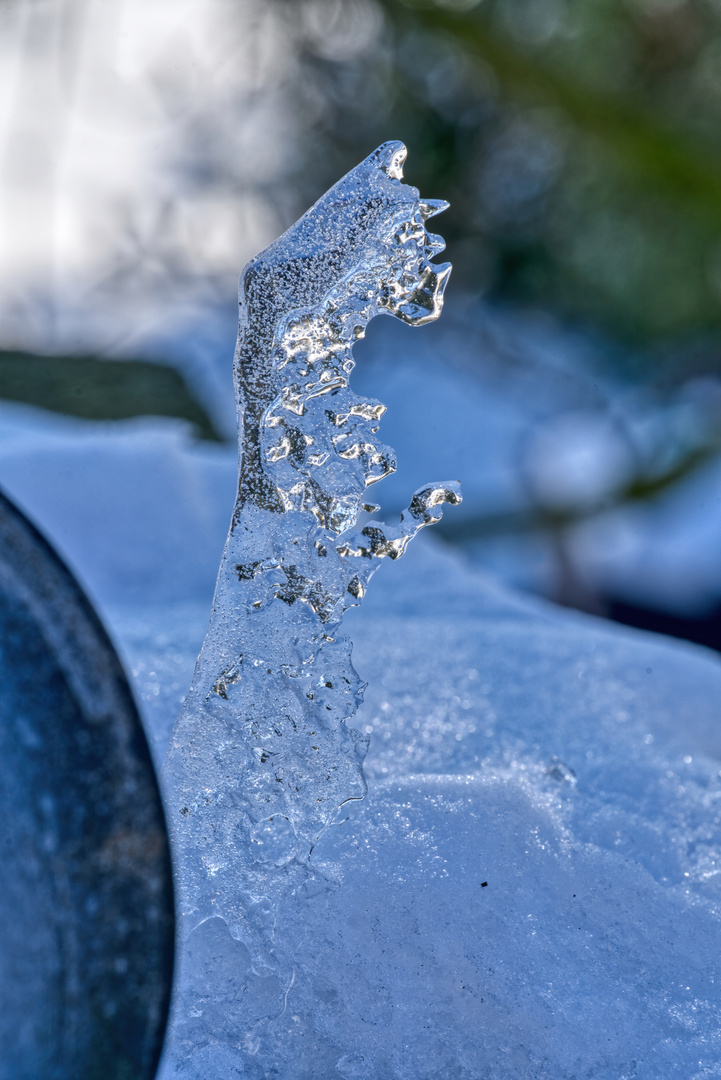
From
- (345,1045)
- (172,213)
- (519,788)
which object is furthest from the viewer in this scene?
(172,213)

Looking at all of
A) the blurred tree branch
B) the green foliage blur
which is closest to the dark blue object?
the blurred tree branch

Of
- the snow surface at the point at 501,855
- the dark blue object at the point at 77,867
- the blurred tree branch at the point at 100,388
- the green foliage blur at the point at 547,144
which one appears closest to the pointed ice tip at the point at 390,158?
the dark blue object at the point at 77,867

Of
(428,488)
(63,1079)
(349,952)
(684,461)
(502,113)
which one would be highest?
(502,113)

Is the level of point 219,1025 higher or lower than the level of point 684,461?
lower

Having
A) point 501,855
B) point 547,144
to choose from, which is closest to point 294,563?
point 501,855

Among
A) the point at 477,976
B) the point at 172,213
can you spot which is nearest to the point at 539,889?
the point at 477,976

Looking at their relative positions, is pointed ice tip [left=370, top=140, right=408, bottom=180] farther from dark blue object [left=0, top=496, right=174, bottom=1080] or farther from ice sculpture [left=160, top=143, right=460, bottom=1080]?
dark blue object [left=0, top=496, right=174, bottom=1080]

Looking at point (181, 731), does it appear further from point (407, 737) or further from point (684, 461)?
point (684, 461)
